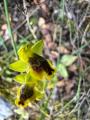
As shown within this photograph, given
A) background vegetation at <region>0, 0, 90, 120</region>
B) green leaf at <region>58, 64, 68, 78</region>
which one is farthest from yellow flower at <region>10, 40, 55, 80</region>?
green leaf at <region>58, 64, 68, 78</region>

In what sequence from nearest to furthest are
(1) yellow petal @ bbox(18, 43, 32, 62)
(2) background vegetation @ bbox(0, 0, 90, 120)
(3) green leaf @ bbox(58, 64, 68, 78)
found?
(1) yellow petal @ bbox(18, 43, 32, 62)
(2) background vegetation @ bbox(0, 0, 90, 120)
(3) green leaf @ bbox(58, 64, 68, 78)

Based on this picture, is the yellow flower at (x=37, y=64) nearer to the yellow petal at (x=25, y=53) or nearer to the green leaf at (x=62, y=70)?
the yellow petal at (x=25, y=53)

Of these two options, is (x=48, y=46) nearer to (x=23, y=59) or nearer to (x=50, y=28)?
(x=50, y=28)

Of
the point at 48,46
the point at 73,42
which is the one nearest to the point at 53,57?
the point at 48,46

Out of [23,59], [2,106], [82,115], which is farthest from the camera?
[82,115]

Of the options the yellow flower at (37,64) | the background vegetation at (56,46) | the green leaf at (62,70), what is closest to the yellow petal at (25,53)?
the yellow flower at (37,64)

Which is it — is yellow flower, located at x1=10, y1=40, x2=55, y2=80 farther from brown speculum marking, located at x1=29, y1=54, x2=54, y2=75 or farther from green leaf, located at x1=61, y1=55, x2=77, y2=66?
green leaf, located at x1=61, y1=55, x2=77, y2=66

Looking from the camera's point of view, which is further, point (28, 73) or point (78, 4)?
point (78, 4)
